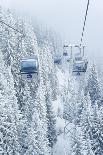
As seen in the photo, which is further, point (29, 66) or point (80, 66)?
point (80, 66)

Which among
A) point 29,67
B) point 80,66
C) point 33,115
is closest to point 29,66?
point 29,67

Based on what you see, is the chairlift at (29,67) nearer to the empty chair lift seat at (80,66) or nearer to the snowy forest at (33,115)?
the snowy forest at (33,115)

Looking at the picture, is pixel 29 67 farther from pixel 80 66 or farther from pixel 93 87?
pixel 93 87

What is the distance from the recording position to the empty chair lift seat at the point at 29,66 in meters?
30.1

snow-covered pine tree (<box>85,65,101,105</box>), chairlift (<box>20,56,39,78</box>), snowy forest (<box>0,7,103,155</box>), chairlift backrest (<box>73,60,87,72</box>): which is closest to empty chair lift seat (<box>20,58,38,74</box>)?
chairlift (<box>20,56,39,78</box>)

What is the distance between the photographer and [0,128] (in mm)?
51812

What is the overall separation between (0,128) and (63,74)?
8918cm

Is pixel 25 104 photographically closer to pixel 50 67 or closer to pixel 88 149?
pixel 88 149

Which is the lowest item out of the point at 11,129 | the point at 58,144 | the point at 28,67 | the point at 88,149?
the point at 58,144

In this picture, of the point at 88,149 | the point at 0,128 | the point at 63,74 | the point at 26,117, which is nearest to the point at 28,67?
the point at 0,128

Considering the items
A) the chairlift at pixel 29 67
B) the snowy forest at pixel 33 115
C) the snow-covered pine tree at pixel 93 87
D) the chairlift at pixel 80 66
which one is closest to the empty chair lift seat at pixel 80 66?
the chairlift at pixel 80 66

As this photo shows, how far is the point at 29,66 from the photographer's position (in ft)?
99.2

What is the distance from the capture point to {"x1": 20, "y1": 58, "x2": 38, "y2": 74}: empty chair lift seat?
30108mm

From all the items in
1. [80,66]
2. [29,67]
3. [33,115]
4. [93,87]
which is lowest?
[93,87]
